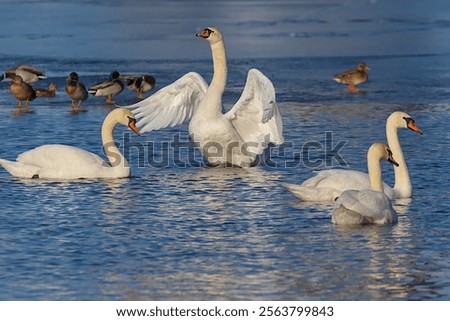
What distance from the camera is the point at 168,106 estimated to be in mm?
12859

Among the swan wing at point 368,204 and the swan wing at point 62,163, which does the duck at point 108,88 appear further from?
the swan wing at point 368,204

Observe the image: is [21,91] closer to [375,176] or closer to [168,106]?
[168,106]

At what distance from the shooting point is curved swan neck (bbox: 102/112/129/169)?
11062 mm

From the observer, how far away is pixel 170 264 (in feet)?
25.1

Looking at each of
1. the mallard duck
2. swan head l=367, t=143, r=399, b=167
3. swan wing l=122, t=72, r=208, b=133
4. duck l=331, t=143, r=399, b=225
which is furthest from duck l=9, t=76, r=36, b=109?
duck l=331, t=143, r=399, b=225

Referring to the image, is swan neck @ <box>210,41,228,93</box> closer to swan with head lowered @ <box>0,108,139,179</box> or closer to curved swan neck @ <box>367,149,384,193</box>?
swan with head lowered @ <box>0,108,139,179</box>

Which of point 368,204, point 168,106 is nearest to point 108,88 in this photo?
point 168,106

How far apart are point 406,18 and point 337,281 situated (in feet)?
60.3

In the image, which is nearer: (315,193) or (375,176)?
(375,176)

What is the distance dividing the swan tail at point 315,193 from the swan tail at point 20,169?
2.59m

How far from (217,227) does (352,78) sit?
8492mm

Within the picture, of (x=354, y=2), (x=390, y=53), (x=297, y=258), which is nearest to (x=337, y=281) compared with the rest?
(x=297, y=258)

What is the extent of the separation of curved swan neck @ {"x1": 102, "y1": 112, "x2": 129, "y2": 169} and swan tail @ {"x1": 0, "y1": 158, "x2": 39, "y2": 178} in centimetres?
75

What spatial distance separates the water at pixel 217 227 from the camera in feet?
23.4
